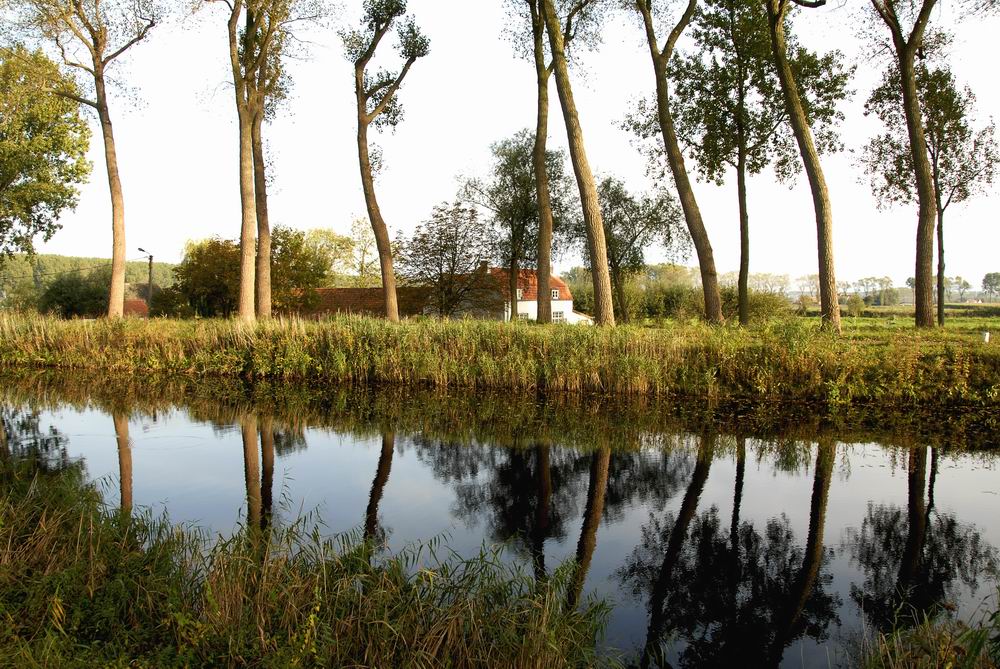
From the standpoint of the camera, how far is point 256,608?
379cm

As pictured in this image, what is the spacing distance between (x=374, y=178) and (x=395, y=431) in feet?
54.1

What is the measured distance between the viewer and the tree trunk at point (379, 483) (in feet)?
18.9

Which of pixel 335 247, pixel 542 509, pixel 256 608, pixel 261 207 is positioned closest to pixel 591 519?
pixel 542 509

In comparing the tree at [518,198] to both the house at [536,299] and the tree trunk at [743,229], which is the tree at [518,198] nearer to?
the house at [536,299]

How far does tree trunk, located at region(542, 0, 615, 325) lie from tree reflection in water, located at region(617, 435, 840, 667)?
1014 cm

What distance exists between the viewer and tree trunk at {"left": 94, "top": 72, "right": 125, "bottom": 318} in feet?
72.6

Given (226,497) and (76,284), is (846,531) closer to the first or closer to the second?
(226,497)

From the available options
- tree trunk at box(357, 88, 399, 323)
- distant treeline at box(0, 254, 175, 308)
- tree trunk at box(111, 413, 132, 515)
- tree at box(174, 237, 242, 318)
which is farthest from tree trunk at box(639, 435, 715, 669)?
distant treeline at box(0, 254, 175, 308)

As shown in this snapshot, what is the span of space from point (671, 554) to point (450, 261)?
40263 millimetres

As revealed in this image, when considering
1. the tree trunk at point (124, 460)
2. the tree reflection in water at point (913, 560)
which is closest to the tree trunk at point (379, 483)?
the tree trunk at point (124, 460)

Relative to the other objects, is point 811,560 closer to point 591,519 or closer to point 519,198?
point 591,519

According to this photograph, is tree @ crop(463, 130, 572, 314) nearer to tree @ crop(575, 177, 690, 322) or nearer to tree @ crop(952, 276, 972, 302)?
tree @ crop(575, 177, 690, 322)

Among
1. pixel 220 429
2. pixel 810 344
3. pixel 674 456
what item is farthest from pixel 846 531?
pixel 220 429

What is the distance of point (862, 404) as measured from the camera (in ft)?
36.6
